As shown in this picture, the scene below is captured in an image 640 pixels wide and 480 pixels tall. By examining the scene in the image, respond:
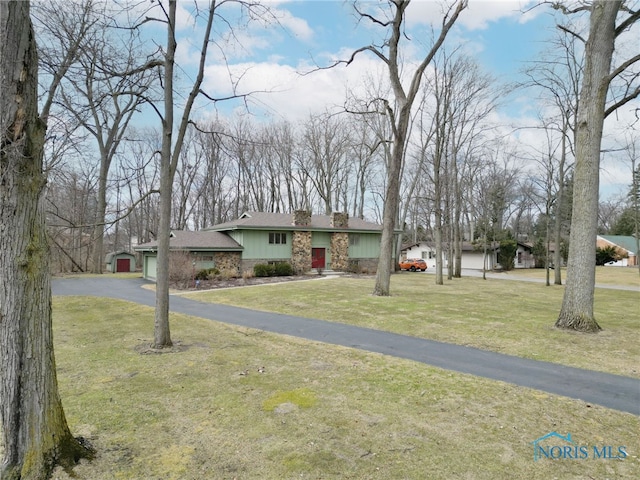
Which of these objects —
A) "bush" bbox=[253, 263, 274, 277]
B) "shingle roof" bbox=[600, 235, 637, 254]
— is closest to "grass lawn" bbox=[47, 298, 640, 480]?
"bush" bbox=[253, 263, 274, 277]

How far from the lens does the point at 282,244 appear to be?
25672 millimetres

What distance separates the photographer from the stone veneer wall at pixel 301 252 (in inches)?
1025

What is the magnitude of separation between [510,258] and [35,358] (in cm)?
4210

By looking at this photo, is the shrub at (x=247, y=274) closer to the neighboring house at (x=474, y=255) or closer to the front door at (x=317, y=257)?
the front door at (x=317, y=257)

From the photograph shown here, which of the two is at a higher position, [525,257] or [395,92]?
[395,92]

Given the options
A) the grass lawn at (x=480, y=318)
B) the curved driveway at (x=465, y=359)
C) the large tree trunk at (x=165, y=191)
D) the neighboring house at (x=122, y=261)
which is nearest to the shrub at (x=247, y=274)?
the grass lawn at (x=480, y=318)

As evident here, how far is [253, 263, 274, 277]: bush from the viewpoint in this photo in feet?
77.6

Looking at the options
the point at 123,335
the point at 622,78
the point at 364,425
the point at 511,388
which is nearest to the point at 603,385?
the point at 511,388

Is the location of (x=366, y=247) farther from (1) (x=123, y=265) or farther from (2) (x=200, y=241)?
(1) (x=123, y=265)

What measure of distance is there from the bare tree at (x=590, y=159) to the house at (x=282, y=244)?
1807cm

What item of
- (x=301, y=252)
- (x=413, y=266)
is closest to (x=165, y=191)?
(x=301, y=252)

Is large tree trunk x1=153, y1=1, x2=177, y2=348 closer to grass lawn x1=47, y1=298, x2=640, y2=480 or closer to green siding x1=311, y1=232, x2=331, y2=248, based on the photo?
grass lawn x1=47, y1=298, x2=640, y2=480

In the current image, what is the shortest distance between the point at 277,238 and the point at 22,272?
2248cm

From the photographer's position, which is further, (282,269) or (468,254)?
(468,254)
